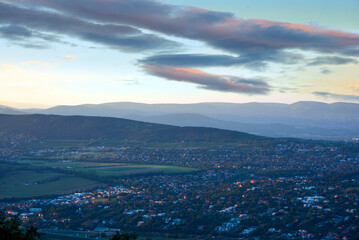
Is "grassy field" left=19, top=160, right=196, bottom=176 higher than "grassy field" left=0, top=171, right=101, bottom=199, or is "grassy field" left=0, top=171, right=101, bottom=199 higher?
"grassy field" left=19, top=160, right=196, bottom=176

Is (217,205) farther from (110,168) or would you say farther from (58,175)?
(110,168)

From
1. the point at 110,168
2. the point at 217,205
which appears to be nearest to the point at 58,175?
the point at 110,168

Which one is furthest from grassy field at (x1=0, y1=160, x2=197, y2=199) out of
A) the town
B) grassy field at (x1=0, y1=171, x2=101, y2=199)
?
the town

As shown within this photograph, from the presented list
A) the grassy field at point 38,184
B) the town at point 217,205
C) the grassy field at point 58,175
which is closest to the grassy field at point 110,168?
the grassy field at point 58,175

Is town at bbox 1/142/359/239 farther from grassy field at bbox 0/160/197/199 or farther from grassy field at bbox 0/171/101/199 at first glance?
grassy field at bbox 0/171/101/199

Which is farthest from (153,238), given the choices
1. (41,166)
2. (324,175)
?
(41,166)

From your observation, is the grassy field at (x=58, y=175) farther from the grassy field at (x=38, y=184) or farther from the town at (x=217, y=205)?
the town at (x=217, y=205)
